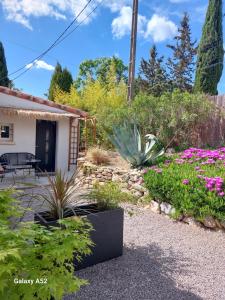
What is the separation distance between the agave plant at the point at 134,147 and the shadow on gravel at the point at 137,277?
13.9 ft

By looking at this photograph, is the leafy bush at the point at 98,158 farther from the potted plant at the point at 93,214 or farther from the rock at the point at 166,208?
the potted plant at the point at 93,214

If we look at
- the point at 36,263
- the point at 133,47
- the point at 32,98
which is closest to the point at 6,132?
the point at 32,98

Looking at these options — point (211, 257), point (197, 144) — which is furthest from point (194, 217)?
point (197, 144)

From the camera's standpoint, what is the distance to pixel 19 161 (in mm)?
10508

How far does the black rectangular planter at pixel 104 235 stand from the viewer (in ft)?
12.4

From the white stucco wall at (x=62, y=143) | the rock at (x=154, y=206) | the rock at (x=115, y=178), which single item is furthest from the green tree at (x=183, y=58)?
the rock at (x=154, y=206)

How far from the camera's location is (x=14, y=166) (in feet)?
31.9

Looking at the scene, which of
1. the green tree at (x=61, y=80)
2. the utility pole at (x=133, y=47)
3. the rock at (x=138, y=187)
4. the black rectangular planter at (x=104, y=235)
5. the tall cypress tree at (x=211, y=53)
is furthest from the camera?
the green tree at (x=61, y=80)

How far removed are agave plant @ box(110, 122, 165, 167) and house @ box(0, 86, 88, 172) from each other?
302 centimetres

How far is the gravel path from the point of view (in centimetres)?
330

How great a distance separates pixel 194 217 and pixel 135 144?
11.6 feet

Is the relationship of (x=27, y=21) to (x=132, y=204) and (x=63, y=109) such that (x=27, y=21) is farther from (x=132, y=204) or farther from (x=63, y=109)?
(x=132, y=204)

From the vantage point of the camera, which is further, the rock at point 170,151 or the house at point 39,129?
the house at point 39,129

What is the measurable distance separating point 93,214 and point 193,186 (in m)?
2.78
